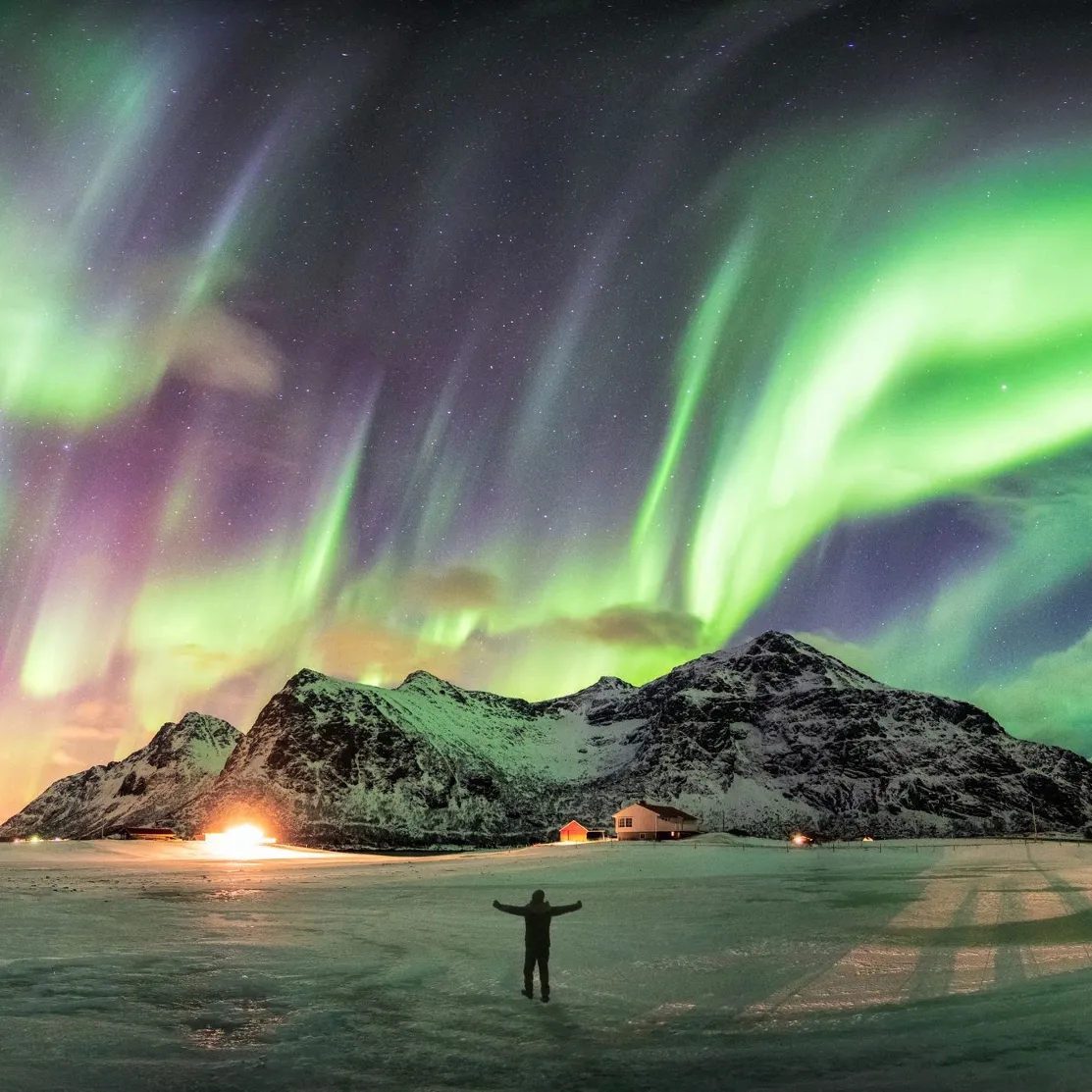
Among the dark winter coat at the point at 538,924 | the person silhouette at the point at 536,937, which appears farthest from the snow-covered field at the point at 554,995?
the dark winter coat at the point at 538,924

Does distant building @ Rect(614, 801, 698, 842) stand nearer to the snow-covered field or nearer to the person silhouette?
the snow-covered field

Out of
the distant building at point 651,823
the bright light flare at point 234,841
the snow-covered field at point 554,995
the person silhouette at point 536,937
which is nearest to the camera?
the snow-covered field at point 554,995

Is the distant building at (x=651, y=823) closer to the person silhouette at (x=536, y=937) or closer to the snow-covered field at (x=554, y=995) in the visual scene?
the snow-covered field at (x=554, y=995)

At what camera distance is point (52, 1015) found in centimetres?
1438

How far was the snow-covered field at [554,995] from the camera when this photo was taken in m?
11.5

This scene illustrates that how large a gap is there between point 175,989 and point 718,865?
51685mm

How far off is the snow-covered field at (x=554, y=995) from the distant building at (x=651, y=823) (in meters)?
119

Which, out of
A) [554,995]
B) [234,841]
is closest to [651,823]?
[234,841]

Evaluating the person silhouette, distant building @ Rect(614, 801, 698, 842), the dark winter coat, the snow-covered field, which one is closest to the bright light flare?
the snow-covered field

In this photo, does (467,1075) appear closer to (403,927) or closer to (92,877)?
(403,927)

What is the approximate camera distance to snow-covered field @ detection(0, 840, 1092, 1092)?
11.5m

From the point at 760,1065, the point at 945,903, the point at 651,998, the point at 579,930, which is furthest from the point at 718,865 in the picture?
the point at 760,1065

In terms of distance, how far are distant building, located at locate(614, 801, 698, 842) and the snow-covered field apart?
119 metres

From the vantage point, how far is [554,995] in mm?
16406
